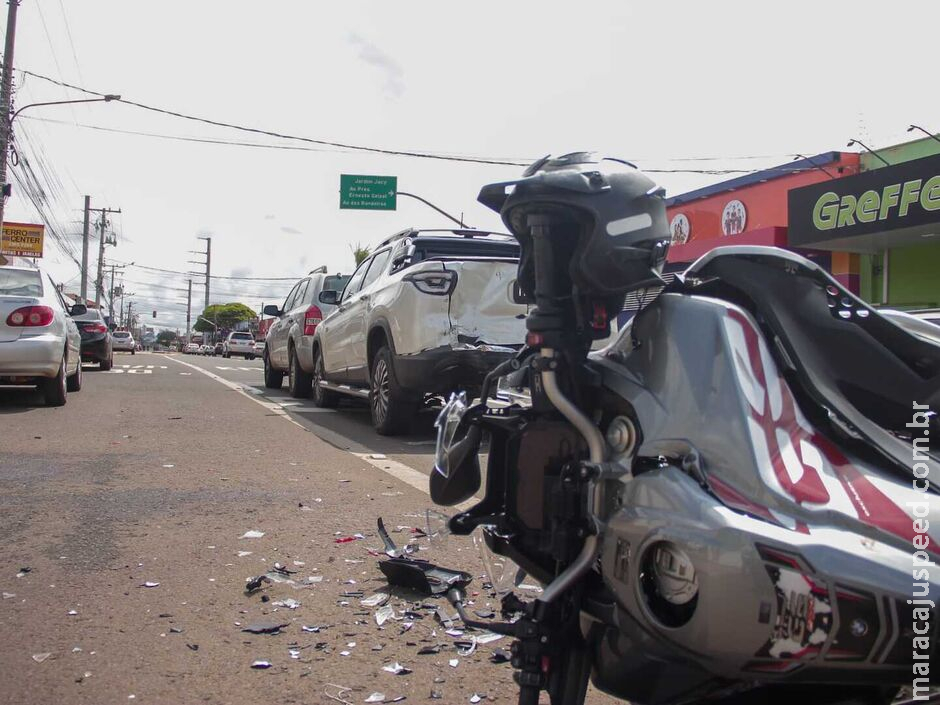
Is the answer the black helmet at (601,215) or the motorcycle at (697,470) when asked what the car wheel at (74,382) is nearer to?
the motorcycle at (697,470)

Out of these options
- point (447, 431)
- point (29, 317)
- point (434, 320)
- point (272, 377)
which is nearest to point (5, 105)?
point (272, 377)

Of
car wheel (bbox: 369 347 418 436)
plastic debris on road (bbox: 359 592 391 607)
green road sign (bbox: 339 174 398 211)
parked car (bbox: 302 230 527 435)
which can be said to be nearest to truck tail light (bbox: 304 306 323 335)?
parked car (bbox: 302 230 527 435)

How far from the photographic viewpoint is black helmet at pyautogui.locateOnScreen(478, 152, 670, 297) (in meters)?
2.23

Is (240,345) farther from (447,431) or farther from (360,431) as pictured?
(447,431)

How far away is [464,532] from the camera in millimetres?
2488

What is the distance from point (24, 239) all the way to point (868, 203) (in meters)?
41.8

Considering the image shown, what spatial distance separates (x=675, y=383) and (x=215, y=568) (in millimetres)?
2703

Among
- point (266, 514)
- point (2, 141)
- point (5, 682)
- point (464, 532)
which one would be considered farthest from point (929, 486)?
point (2, 141)

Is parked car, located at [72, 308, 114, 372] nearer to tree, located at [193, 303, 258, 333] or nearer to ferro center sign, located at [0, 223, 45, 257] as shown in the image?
ferro center sign, located at [0, 223, 45, 257]

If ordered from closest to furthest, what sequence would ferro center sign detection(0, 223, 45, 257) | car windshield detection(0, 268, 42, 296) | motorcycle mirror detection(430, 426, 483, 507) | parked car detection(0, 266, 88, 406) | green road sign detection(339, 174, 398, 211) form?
motorcycle mirror detection(430, 426, 483, 507) → parked car detection(0, 266, 88, 406) → car windshield detection(0, 268, 42, 296) → green road sign detection(339, 174, 398, 211) → ferro center sign detection(0, 223, 45, 257)

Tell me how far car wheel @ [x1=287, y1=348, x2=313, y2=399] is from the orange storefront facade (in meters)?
9.21

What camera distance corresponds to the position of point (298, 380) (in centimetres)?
1320

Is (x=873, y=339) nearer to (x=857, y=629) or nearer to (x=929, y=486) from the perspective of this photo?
(x=929, y=486)

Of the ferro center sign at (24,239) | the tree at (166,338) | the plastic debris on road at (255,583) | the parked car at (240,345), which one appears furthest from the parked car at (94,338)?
the tree at (166,338)
